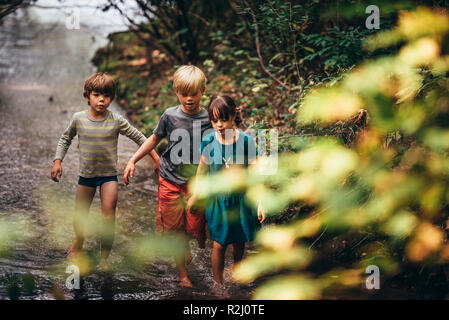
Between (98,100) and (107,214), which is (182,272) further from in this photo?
(98,100)

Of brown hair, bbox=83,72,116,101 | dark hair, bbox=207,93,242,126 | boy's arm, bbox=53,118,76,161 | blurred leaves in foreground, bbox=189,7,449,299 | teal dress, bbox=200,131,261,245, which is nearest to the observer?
blurred leaves in foreground, bbox=189,7,449,299

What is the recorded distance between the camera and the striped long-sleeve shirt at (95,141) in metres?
3.37

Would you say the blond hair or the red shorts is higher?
the blond hair

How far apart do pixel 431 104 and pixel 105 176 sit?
7.59 feet

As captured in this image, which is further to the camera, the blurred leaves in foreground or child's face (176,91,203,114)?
child's face (176,91,203,114)

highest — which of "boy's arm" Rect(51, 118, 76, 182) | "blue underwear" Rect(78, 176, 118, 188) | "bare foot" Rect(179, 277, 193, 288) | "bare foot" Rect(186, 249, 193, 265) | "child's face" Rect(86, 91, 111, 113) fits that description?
"child's face" Rect(86, 91, 111, 113)

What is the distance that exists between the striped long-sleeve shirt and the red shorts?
16.4 inches

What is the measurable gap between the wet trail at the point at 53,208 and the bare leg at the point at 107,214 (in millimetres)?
162

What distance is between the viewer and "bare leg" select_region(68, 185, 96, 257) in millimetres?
3449

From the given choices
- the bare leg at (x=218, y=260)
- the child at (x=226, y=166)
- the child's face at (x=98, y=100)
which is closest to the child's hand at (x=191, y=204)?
the child at (x=226, y=166)

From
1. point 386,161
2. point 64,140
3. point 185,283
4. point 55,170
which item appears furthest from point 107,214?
point 386,161

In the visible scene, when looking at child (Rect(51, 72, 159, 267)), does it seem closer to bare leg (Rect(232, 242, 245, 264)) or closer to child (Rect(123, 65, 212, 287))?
child (Rect(123, 65, 212, 287))

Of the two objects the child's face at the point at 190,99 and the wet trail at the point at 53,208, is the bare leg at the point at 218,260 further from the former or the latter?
the child's face at the point at 190,99

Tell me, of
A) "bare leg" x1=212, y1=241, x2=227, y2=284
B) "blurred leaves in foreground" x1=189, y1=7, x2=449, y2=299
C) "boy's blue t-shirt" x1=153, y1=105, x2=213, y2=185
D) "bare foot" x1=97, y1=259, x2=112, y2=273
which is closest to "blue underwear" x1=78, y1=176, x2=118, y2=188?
"boy's blue t-shirt" x1=153, y1=105, x2=213, y2=185
